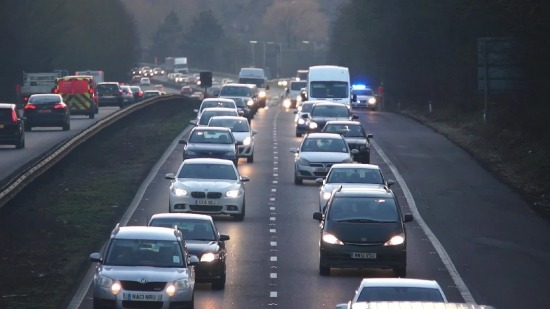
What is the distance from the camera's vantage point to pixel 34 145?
51.5 meters

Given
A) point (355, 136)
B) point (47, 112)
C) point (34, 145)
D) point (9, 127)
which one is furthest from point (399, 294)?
point (47, 112)

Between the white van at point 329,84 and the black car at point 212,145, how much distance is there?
2256 cm

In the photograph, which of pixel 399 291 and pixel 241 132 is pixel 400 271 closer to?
pixel 399 291

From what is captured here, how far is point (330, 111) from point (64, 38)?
71.0 metres

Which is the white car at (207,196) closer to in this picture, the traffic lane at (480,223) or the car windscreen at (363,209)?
the traffic lane at (480,223)

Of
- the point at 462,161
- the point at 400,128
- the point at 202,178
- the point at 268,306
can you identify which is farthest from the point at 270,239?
the point at 400,128

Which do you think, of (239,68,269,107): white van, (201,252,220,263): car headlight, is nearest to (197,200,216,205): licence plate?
(201,252,220,263): car headlight

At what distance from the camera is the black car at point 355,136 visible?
46.5 meters

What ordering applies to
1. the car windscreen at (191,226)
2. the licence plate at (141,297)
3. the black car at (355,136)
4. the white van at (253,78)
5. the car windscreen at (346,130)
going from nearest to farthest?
the licence plate at (141,297), the car windscreen at (191,226), the black car at (355,136), the car windscreen at (346,130), the white van at (253,78)

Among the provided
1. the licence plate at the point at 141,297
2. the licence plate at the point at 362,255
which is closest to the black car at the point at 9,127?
the licence plate at the point at 362,255

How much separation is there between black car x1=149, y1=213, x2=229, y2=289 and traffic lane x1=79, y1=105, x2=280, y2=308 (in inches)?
11.7

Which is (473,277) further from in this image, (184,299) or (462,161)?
(462,161)

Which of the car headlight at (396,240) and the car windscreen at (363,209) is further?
the car windscreen at (363,209)

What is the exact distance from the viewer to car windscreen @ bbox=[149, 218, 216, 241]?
2430 cm
